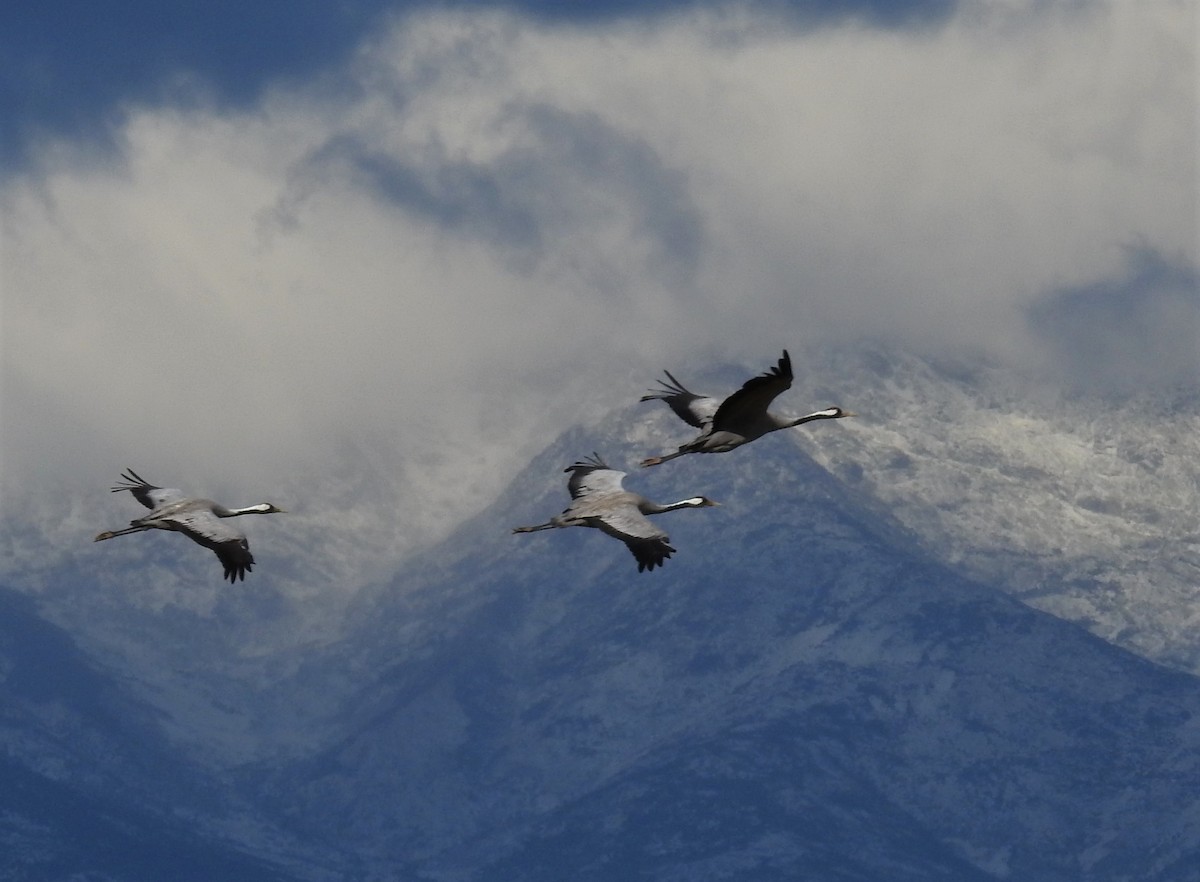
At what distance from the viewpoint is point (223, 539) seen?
123812mm

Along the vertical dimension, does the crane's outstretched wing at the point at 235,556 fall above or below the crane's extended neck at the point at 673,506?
below

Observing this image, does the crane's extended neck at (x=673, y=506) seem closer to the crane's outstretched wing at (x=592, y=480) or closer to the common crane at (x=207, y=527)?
the crane's outstretched wing at (x=592, y=480)

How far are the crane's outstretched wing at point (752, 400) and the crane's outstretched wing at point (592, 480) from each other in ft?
25.4

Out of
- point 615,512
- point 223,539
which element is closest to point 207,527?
point 223,539

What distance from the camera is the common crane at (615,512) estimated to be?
4729 inches

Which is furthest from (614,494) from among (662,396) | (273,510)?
(273,510)

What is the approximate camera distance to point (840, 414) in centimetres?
13562

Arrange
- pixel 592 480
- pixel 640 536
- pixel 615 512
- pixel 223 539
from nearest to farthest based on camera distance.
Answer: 1. pixel 640 536
2. pixel 223 539
3. pixel 615 512
4. pixel 592 480

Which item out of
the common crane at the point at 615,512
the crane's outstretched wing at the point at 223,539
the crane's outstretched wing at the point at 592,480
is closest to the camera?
the common crane at the point at 615,512

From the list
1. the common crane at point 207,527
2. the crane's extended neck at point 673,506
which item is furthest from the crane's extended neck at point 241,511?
the crane's extended neck at point 673,506

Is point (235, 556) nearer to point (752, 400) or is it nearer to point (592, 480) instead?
point (592, 480)

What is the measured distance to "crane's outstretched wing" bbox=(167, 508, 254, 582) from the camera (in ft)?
405

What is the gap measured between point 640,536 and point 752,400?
806 cm

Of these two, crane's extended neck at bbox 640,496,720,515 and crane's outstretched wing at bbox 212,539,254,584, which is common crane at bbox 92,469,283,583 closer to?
crane's outstretched wing at bbox 212,539,254,584
